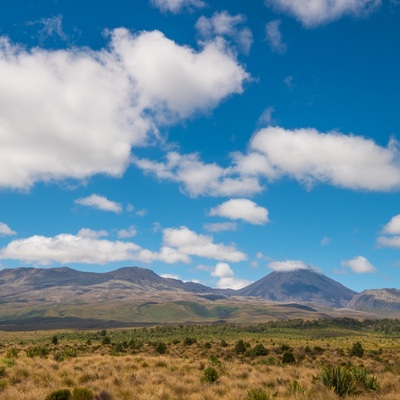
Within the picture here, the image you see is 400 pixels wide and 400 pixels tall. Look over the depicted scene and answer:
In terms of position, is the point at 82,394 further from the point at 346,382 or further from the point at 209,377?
the point at 346,382

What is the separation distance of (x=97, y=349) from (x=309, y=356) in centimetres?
2692

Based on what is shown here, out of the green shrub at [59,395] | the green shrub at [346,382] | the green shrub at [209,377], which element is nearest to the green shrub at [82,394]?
the green shrub at [59,395]

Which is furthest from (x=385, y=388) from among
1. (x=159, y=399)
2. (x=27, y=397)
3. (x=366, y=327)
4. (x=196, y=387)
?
(x=366, y=327)

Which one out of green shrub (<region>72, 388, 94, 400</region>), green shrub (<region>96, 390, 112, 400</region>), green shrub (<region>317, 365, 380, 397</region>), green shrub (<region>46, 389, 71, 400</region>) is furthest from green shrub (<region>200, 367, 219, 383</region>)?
green shrub (<region>46, 389, 71, 400</region>)

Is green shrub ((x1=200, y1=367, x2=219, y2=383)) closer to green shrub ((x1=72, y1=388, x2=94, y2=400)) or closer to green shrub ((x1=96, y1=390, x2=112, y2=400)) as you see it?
green shrub ((x1=96, y1=390, x2=112, y2=400))

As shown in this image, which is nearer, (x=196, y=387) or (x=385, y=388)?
(x=196, y=387)

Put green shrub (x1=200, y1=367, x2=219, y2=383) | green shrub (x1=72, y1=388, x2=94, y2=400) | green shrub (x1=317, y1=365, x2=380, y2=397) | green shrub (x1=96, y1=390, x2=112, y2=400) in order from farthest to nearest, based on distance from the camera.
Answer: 1. green shrub (x1=200, y1=367, x2=219, y2=383)
2. green shrub (x1=317, y1=365, x2=380, y2=397)
3. green shrub (x1=96, y1=390, x2=112, y2=400)
4. green shrub (x1=72, y1=388, x2=94, y2=400)

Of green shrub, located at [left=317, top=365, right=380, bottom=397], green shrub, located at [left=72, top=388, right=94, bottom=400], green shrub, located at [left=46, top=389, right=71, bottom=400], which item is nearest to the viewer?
green shrub, located at [left=46, top=389, right=71, bottom=400]

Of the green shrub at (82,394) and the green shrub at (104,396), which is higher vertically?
the green shrub at (82,394)

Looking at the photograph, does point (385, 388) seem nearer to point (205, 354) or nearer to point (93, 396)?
point (93, 396)

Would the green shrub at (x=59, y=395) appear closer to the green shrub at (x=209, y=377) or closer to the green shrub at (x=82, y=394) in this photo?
the green shrub at (x=82, y=394)

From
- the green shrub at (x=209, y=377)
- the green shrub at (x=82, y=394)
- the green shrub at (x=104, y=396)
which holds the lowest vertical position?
the green shrub at (x=209, y=377)

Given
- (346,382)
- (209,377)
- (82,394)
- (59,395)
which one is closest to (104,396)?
(82,394)

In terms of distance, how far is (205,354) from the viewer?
49.0m
